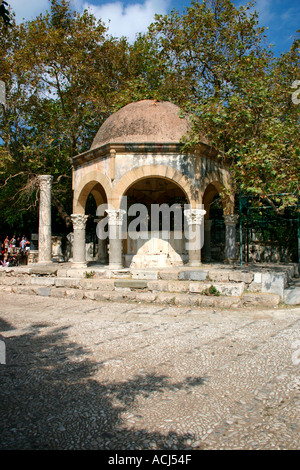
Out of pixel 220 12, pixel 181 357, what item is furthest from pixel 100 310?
pixel 220 12

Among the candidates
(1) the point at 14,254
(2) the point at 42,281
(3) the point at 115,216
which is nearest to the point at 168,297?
(3) the point at 115,216

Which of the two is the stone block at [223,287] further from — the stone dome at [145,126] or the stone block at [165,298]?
the stone dome at [145,126]

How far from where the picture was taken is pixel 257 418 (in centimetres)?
312

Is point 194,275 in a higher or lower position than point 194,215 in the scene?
lower

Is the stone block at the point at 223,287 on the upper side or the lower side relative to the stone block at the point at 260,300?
upper

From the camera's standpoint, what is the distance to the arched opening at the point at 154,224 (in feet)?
40.5

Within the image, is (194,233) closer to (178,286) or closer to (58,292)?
(178,286)

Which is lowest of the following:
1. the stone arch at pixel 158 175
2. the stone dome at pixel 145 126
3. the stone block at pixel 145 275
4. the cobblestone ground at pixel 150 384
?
the cobblestone ground at pixel 150 384

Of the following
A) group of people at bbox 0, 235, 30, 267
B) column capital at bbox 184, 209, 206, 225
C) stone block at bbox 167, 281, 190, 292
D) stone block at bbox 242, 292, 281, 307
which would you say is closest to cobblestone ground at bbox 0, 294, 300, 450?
stone block at bbox 242, 292, 281, 307

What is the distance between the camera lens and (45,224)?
13.5m

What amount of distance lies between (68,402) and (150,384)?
904 millimetres

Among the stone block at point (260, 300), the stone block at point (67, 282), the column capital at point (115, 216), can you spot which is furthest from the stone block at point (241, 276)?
the stone block at point (67, 282)

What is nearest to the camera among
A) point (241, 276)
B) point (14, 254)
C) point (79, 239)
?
point (241, 276)
